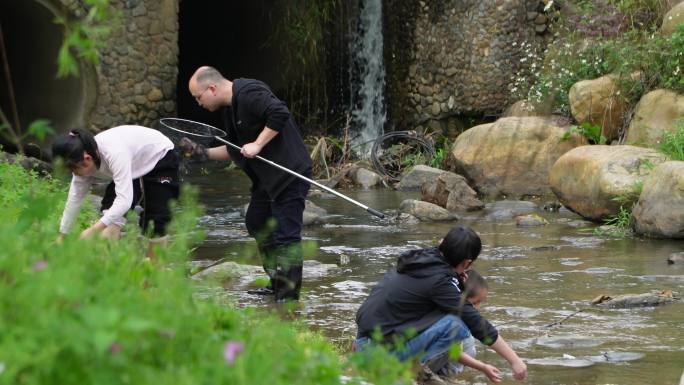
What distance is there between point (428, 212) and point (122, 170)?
5.87 m

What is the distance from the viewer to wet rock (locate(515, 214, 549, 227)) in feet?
37.9

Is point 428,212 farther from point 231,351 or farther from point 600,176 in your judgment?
point 231,351

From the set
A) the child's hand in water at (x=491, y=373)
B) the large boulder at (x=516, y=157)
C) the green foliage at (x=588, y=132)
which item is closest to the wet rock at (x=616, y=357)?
the child's hand in water at (x=491, y=373)

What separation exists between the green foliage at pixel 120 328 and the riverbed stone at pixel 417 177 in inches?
437

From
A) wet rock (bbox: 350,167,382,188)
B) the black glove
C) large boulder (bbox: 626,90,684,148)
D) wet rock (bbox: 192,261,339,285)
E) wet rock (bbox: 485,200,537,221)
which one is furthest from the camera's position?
wet rock (bbox: 350,167,382,188)

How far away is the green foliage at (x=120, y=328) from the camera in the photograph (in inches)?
98.7

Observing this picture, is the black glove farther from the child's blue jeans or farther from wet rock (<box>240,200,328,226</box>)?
wet rock (<box>240,200,328,226</box>)

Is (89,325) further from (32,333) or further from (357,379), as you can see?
(357,379)

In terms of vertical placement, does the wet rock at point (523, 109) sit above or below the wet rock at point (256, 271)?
above

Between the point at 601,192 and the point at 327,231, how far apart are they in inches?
102

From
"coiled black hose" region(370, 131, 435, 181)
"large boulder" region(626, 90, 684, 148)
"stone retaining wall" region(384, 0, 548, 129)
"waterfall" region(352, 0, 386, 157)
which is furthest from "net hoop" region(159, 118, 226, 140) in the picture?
"waterfall" region(352, 0, 386, 157)

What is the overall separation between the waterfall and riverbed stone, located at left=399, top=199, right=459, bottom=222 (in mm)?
5583

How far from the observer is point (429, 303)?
18.0 ft

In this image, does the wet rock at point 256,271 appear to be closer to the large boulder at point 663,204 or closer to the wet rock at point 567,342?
the wet rock at point 567,342
